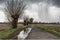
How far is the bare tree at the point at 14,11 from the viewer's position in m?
37.6

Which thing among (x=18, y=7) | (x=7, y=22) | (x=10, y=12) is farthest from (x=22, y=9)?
(x=7, y=22)

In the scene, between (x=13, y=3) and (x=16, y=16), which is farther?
(x=13, y=3)

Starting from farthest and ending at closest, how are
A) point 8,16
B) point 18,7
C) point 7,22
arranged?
1. point 18,7
2. point 8,16
3. point 7,22

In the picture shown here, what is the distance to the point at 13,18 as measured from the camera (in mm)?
37781

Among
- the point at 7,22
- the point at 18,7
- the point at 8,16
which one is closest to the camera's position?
the point at 7,22

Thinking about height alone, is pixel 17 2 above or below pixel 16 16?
above

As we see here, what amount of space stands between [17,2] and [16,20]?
6.36 meters

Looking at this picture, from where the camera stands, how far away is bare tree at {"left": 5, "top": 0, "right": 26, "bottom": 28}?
3757 centimetres

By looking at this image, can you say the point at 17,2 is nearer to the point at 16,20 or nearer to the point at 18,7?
the point at 18,7

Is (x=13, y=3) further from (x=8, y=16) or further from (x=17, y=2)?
(x=8, y=16)

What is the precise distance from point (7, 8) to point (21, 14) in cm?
386

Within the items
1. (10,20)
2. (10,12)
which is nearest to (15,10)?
(10,12)

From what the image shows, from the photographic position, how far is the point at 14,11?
40125 mm

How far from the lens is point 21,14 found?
135ft
